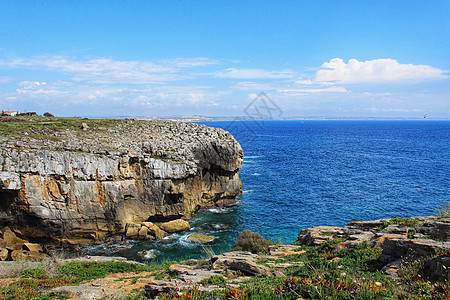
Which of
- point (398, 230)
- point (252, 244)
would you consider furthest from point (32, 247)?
point (398, 230)

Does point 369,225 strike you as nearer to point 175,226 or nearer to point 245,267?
point 245,267

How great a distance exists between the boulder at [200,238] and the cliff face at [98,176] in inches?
195

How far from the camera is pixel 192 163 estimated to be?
3628cm

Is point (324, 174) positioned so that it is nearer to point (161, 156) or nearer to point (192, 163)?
point (192, 163)

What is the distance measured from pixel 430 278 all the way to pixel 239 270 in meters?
7.54

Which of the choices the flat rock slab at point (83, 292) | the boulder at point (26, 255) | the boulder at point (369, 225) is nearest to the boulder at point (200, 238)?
the boulder at point (26, 255)

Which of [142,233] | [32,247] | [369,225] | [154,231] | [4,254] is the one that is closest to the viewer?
[369,225]

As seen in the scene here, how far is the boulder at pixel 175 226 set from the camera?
3269cm

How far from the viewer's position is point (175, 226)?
3288 cm

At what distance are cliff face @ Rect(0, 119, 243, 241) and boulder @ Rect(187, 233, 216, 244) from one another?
4957mm

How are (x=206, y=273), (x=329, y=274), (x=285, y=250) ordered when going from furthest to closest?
(x=285, y=250), (x=206, y=273), (x=329, y=274)

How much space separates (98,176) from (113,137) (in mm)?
7365

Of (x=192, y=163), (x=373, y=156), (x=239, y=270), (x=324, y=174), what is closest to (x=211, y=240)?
(x=192, y=163)

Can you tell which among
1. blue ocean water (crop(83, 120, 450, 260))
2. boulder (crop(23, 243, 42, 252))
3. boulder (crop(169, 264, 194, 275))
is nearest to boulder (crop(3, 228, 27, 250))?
boulder (crop(23, 243, 42, 252))
